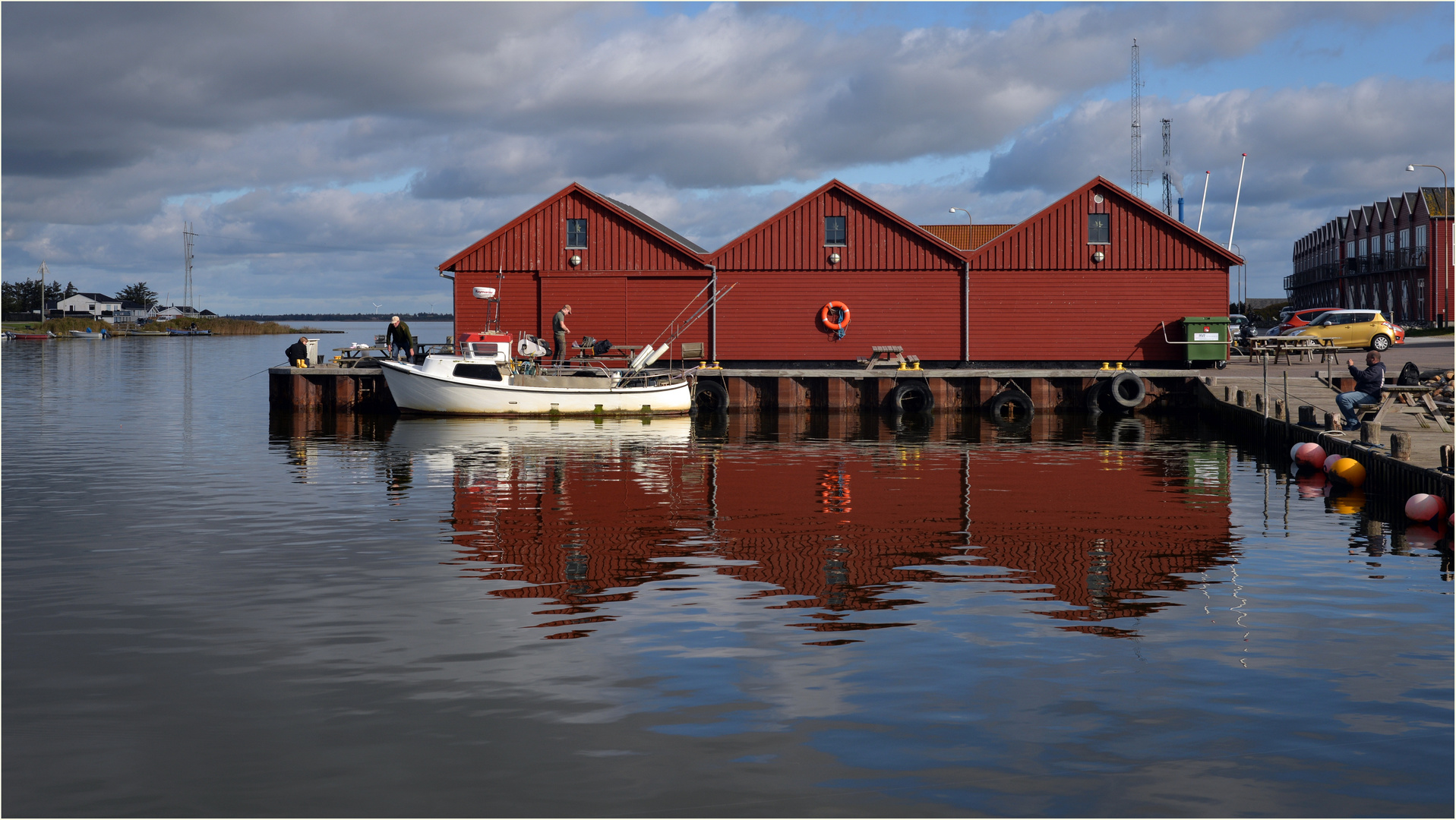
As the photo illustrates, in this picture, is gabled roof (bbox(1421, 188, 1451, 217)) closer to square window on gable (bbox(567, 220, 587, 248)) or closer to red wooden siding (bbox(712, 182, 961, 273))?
red wooden siding (bbox(712, 182, 961, 273))

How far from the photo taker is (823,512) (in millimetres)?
16953

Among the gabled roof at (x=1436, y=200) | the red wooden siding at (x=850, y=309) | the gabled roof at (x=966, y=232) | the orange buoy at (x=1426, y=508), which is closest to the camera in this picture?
the orange buoy at (x=1426, y=508)

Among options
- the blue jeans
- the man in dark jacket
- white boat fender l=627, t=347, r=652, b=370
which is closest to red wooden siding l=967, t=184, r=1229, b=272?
white boat fender l=627, t=347, r=652, b=370

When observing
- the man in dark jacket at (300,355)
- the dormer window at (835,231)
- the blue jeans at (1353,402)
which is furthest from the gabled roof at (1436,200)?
the man in dark jacket at (300,355)

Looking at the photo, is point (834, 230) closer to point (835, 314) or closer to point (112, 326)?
point (835, 314)

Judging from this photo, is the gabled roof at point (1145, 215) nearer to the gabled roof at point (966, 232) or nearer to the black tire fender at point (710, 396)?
the black tire fender at point (710, 396)

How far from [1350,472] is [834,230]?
71.8 ft

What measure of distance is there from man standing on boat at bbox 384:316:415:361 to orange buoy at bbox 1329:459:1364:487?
2428 centimetres

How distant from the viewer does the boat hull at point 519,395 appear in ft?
106

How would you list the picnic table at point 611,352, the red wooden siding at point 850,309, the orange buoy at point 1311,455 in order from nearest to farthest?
the orange buoy at point 1311,455
the picnic table at point 611,352
the red wooden siding at point 850,309

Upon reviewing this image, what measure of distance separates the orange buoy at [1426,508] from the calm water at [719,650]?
1.37 ft

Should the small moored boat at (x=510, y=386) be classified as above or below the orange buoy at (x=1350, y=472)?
above

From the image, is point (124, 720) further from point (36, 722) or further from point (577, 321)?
point (577, 321)

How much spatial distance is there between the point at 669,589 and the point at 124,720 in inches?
201
